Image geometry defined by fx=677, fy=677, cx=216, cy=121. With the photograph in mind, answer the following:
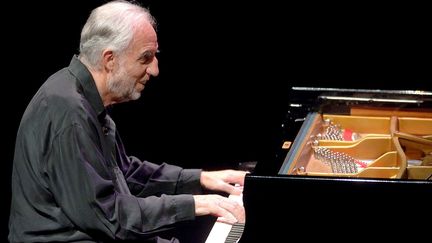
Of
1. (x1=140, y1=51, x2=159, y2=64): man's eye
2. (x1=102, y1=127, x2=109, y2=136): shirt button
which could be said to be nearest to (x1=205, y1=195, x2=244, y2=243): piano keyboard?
(x1=102, y1=127, x2=109, y2=136): shirt button

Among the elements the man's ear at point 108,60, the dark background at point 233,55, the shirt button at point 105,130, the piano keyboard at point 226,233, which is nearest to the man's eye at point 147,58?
the man's ear at point 108,60

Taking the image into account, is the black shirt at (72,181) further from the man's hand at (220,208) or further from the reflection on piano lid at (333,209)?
the reflection on piano lid at (333,209)

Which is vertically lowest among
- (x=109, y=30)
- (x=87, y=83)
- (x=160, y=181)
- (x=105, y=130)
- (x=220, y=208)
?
(x=160, y=181)

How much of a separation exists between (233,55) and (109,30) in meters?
1.77

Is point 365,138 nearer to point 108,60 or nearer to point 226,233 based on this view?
point 226,233

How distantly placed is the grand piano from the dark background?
66 centimetres

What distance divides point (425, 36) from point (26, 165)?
7.89 ft

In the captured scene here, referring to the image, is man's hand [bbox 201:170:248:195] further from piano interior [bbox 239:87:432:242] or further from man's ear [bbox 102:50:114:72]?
man's ear [bbox 102:50:114:72]

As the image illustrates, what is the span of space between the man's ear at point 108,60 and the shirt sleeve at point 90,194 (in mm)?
256

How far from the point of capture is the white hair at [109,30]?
2.18 meters

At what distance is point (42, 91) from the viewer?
215cm

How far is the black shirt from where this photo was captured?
6.62ft

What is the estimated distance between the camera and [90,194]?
6.59 ft

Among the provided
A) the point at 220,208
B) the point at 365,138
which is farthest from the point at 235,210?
the point at 365,138
